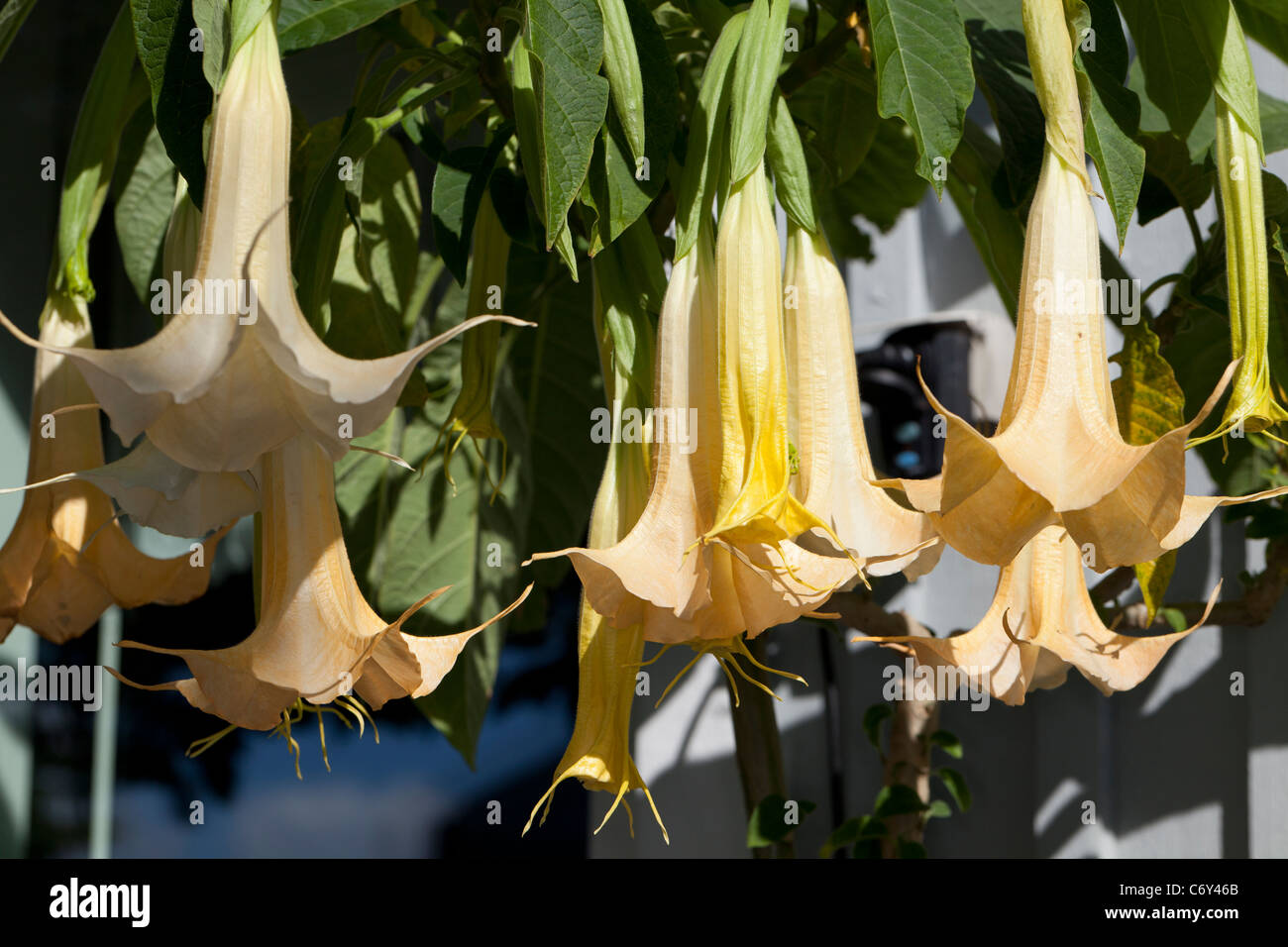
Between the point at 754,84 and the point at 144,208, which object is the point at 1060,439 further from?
the point at 144,208

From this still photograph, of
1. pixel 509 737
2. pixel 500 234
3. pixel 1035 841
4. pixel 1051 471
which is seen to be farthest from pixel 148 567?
pixel 1035 841

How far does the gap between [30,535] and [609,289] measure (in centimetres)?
37

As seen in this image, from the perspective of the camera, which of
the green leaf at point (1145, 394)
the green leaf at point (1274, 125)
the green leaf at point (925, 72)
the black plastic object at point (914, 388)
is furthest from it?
the black plastic object at point (914, 388)

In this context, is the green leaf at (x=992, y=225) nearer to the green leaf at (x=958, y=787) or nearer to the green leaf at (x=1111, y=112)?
the green leaf at (x=1111, y=112)

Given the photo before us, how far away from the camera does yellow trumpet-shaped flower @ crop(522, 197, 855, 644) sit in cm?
39

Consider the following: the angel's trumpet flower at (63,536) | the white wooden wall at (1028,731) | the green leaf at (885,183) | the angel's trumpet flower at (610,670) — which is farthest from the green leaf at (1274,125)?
the angel's trumpet flower at (63,536)

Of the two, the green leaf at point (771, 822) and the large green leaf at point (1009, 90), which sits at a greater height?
the large green leaf at point (1009, 90)

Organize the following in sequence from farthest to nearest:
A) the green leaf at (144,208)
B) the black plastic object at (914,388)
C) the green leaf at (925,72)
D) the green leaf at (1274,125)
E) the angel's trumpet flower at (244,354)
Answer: the black plastic object at (914,388), the green leaf at (144,208), the green leaf at (1274,125), the green leaf at (925,72), the angel's trumpet flower at (244,354)

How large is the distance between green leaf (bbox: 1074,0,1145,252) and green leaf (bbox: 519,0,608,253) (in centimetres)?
20

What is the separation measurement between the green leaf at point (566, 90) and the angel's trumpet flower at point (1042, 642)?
9.6 inches

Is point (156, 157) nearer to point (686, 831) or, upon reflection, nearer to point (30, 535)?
point (30, 535)

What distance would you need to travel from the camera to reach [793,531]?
390mm

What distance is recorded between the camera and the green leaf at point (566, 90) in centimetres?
40

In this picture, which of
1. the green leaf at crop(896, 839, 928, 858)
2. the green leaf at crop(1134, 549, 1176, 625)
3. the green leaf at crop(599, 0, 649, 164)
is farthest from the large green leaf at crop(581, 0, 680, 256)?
the green leaf at crop(896, 839, 928, 858)
